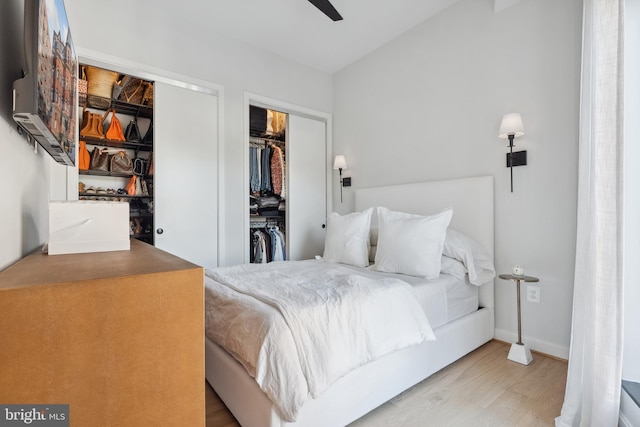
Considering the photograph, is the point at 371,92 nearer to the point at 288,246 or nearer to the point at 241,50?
the point at 241,50

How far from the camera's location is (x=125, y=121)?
3439mm

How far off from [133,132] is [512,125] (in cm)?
368

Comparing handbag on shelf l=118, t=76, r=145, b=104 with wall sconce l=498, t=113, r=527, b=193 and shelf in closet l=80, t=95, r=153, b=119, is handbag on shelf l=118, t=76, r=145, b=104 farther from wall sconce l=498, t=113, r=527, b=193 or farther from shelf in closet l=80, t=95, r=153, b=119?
wall sconce l=498, t=113, r=527, b=193

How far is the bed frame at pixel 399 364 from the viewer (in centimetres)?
131

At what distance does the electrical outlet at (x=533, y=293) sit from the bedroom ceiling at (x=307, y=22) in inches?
98.6

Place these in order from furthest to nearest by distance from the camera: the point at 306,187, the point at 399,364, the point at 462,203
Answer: the point at 306,187 → the point at 462,203 → the point at 399,364

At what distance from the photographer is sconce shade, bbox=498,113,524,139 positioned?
84.6 inches

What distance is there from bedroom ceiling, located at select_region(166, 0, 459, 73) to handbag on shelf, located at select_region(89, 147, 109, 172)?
156 centimetres

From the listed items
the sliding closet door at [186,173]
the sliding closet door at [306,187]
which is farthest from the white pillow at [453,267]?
the sliding closet door at [186,173]

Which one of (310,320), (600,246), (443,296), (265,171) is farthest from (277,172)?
(600,246)

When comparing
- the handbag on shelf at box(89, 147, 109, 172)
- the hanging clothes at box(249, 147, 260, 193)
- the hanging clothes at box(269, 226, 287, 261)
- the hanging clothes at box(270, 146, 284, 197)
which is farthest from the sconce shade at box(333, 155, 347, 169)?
the handbag on shelf at box(89, 147, 109, 172)

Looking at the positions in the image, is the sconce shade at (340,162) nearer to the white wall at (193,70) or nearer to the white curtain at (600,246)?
the white wall at (193,70)

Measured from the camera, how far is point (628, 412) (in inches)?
48.9

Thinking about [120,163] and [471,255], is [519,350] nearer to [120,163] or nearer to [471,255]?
[471,255]
